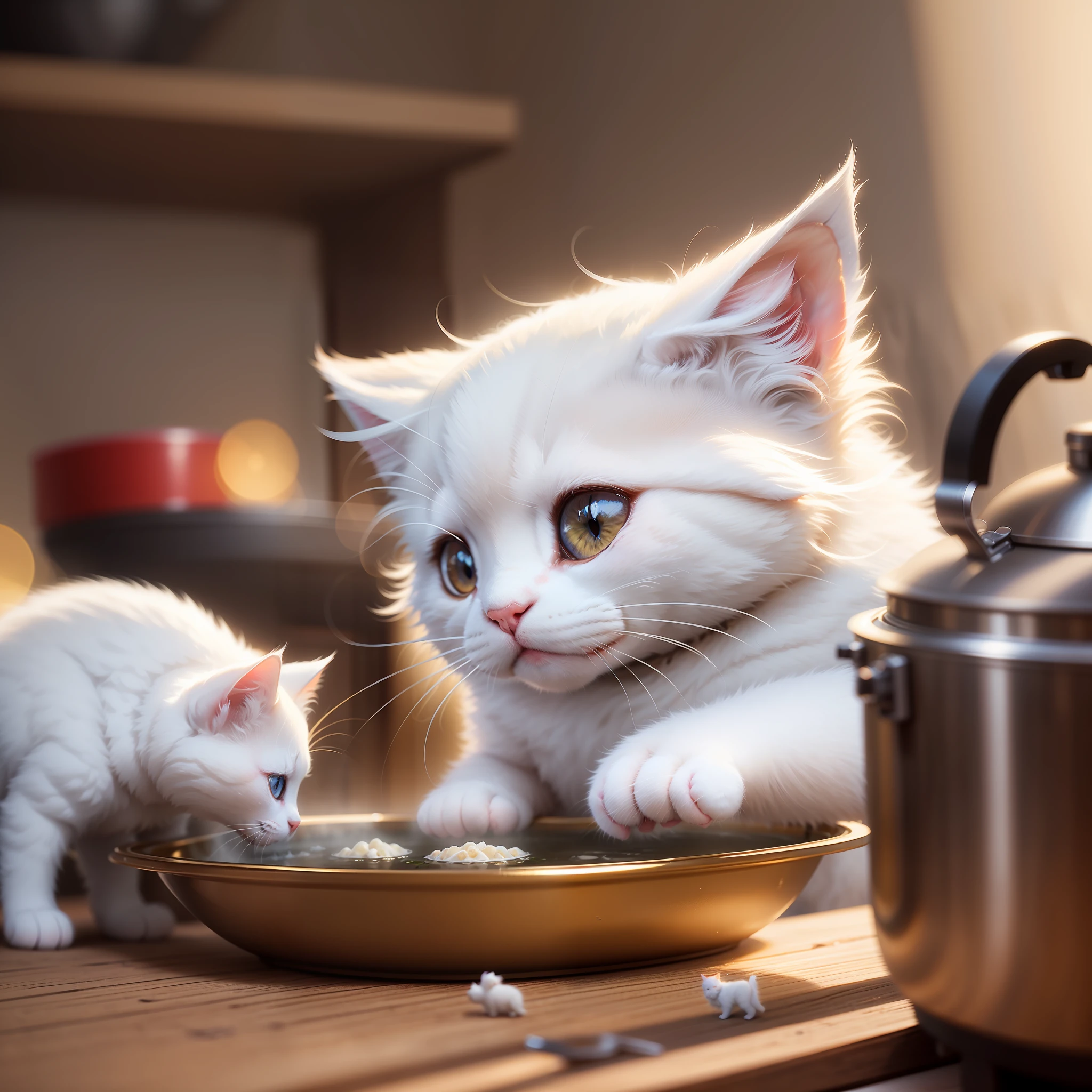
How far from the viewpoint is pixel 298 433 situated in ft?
4.00

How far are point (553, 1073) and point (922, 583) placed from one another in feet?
0.93

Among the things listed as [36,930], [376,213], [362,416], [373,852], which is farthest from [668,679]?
[376,213]

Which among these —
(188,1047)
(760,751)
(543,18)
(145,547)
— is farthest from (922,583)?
(543,18)

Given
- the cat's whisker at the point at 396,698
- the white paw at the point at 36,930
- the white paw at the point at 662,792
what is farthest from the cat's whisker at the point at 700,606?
the white paw at the point at 36,930

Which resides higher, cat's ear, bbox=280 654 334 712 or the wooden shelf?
the wooden shelf

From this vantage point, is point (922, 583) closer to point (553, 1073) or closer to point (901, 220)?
point (553, 1073)

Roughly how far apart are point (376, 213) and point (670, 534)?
647mm

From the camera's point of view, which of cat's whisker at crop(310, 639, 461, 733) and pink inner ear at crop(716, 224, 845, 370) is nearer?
pink inner ear at crop(716, 224, 845, 370)

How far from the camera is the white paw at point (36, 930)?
2.52 ft

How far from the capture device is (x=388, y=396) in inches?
39.2

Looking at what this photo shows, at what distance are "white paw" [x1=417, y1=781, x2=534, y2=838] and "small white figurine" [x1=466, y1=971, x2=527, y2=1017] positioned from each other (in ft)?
0.89

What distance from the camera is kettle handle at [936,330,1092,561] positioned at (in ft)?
1.67

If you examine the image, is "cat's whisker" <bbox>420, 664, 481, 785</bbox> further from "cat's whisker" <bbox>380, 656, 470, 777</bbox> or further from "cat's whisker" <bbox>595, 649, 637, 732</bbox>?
"cat's whisker" <bbox>595, 649, 637, 732</bbox>

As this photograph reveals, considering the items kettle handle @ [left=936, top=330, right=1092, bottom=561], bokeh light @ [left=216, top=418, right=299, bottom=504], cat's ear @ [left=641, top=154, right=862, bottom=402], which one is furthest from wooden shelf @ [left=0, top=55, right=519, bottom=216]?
kettle handle @ [left=936, top=330, right=1092, bottom=561]
